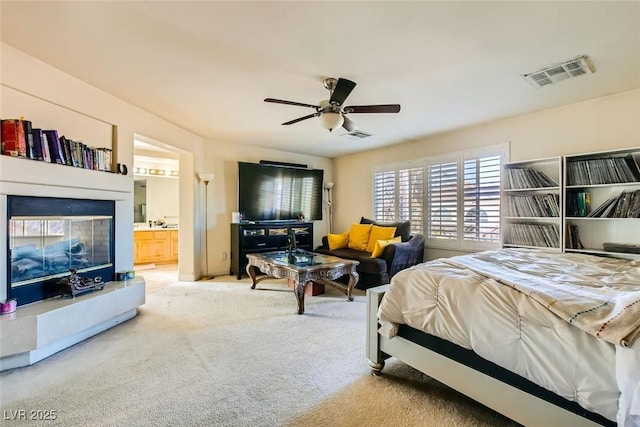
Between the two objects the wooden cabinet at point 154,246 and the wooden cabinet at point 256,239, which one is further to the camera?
the wooden cabinet at point 154,246

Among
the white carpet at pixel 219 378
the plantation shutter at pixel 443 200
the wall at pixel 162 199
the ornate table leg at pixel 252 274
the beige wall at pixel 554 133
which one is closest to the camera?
the white carpet at pixel 219 378

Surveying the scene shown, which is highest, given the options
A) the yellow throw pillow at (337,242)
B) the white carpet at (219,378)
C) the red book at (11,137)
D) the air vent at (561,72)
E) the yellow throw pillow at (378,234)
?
the air vent at (561,72)

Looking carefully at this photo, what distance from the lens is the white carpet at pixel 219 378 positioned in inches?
62.7

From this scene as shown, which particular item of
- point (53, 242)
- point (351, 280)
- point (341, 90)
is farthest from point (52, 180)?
point (351, 280)

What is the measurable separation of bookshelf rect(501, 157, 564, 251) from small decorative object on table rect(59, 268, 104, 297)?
464 centimetres

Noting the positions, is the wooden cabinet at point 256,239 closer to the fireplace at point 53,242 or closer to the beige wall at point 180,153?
the beige wall at point 180,153

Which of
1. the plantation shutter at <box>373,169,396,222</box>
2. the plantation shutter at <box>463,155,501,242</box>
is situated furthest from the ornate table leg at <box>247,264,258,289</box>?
the plantation shutter at <box>463,155,501,242</box>

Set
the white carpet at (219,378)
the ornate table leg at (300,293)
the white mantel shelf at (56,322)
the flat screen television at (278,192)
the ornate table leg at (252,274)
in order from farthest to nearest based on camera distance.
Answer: the flat screen television at (278,192), the ornate table leg at (252,274), the ornate table leg at (300,293), the white mantel shelf at (56,322), the white carpet at (219,378)

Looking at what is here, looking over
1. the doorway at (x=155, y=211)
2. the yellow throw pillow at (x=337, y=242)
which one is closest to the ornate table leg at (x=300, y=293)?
the yellow throw pillow at (x=337, y=242)

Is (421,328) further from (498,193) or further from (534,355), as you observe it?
(498,193)

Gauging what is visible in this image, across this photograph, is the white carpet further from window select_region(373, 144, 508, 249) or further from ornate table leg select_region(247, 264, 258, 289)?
window select_region(373, 144, 508, 249)

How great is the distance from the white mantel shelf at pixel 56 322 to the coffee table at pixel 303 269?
1509 mm

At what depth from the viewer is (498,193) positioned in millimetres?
3871

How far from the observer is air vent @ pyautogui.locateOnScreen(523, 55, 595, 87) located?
2348 mm
